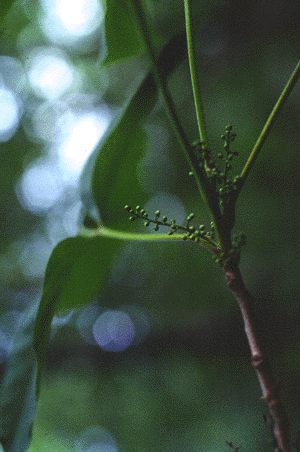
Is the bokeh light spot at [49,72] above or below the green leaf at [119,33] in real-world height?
above

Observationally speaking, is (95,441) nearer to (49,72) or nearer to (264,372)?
(264,372)

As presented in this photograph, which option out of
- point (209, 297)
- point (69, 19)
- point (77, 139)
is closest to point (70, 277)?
point (209, 297)

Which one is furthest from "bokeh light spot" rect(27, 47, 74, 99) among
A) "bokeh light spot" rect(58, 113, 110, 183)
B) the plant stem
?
the plant stem

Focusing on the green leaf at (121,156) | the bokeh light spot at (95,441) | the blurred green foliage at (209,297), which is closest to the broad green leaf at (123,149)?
the green leaf at (121,156)

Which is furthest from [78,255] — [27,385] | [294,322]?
[294,322]

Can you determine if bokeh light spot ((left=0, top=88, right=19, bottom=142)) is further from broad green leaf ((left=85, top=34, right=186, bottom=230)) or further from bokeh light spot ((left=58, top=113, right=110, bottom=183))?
broad green leaf ((left=85, top=34, right=186, bottom=230))

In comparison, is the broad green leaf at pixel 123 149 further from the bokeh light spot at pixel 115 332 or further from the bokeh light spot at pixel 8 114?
the bokeh light spot at pixel 8 114
